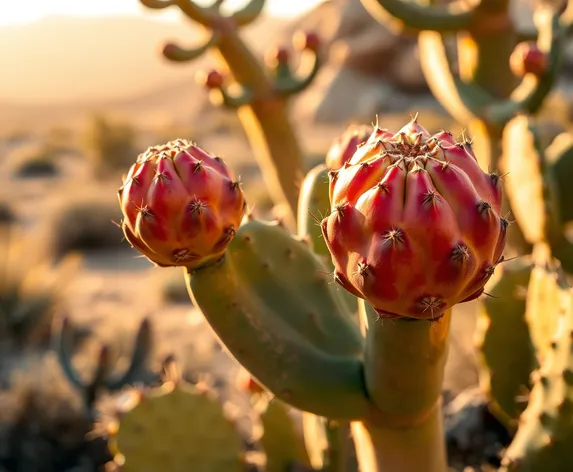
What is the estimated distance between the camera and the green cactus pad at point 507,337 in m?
2.88

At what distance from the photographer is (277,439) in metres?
3.31

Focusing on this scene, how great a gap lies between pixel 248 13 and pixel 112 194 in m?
10.3

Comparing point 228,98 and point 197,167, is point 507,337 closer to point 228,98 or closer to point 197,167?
point 197,167

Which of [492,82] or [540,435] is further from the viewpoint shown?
[492,82]

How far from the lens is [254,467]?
3932 mm

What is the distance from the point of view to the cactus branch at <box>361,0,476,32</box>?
14.6 feet

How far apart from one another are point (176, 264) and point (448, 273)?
0.74m

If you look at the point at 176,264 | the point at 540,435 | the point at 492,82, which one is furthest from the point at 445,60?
the point at 176,264

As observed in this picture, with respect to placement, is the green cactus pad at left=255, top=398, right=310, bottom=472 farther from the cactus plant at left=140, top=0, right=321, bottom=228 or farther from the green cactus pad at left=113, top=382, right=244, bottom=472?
the cactus plant at left=140, top=0, right=321, bottom=228

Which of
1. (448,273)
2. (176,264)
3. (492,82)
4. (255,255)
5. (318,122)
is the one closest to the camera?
(448,273)

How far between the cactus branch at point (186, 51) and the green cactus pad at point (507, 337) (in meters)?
2.56

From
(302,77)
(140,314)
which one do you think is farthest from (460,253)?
(140,314)

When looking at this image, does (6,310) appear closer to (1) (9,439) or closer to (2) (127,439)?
(1) (9,439)

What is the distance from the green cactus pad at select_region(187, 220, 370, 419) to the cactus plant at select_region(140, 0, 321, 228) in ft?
7.95
